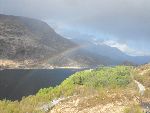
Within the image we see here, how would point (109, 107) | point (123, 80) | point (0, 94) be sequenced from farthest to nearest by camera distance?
point (0, 94)
point (123, 80)
point (109, 107)

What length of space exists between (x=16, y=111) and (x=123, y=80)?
3221 centimetres

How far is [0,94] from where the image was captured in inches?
6388

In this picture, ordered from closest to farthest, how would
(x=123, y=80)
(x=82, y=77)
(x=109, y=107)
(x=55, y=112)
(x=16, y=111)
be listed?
(x=109, y=107)
(x=55, y=112)
(x=16, y=111)
(x=123, y=80)
(x=82, y=77)

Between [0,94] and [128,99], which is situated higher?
[128,99]

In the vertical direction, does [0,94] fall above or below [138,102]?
below

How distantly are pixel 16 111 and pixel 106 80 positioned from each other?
32.5m

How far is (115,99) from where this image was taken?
31.2m

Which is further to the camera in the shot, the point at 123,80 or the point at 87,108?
the point at 123,80

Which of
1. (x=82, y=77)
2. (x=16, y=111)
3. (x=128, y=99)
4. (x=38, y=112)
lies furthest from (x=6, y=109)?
(x=82, y=77)

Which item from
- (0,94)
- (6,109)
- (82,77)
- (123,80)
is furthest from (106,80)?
(0,94)

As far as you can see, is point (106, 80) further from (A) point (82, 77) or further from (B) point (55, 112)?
(B) point (55, 112)

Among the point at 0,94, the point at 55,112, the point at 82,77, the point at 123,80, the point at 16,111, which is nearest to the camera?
the point at 55,112

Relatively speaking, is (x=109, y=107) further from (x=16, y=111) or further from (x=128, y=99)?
(x=16, y=111)

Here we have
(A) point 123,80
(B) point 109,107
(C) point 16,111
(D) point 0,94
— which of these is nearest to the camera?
(B) point 109,107
